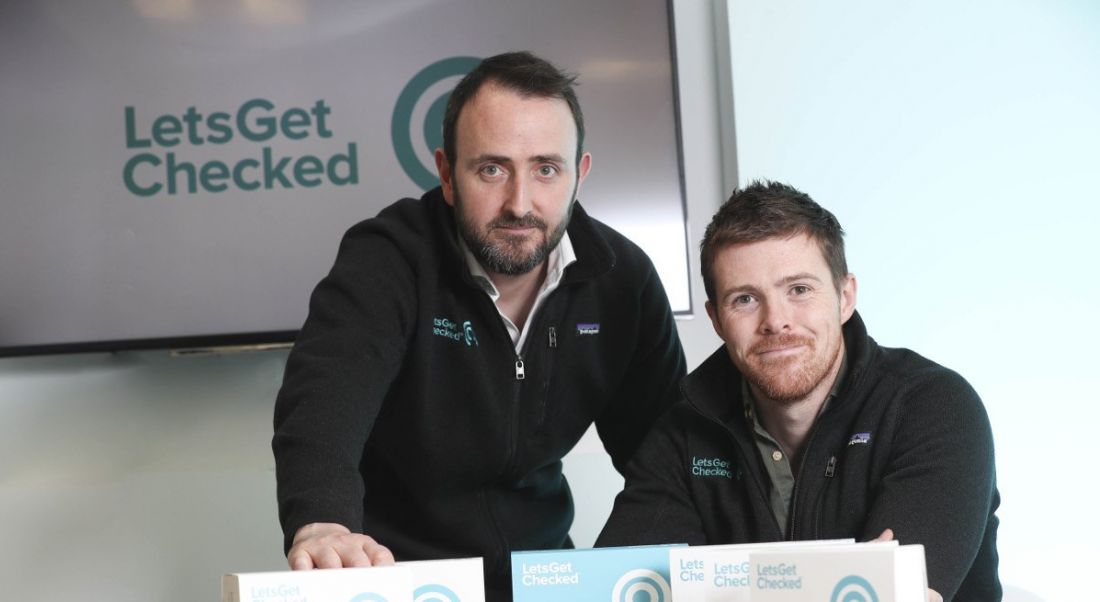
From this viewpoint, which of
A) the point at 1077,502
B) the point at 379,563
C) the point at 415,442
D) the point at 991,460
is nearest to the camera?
the point at 379,563

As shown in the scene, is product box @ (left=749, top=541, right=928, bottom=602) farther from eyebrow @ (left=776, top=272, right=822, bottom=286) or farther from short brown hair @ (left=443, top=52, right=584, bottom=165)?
short brown hair @ (left=443, top=52, right=584, bottom=165)

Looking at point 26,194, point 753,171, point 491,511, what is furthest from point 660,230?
point 26,194

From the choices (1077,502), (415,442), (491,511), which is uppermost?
(415,442)

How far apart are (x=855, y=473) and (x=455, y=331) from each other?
762 millimetres

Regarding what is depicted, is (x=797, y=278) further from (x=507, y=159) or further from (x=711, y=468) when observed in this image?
(x=507, y=159)

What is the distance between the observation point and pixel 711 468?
6.22 ft

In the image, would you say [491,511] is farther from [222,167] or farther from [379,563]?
[222,167]

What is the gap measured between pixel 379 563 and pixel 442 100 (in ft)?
6.28

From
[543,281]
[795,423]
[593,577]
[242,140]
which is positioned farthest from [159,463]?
[593,577]

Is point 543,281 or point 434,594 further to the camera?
point 543,281

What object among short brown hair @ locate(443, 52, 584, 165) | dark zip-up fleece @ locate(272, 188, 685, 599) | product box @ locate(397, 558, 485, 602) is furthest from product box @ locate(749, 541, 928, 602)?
short brown hair @ locate(443, 52, 584, 165)

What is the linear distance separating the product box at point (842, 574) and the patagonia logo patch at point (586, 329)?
40.0 inches

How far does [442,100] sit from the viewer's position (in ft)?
9.83

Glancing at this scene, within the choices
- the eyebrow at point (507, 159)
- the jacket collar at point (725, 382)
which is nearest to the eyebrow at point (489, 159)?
the eyebrow at point (507, 159)
